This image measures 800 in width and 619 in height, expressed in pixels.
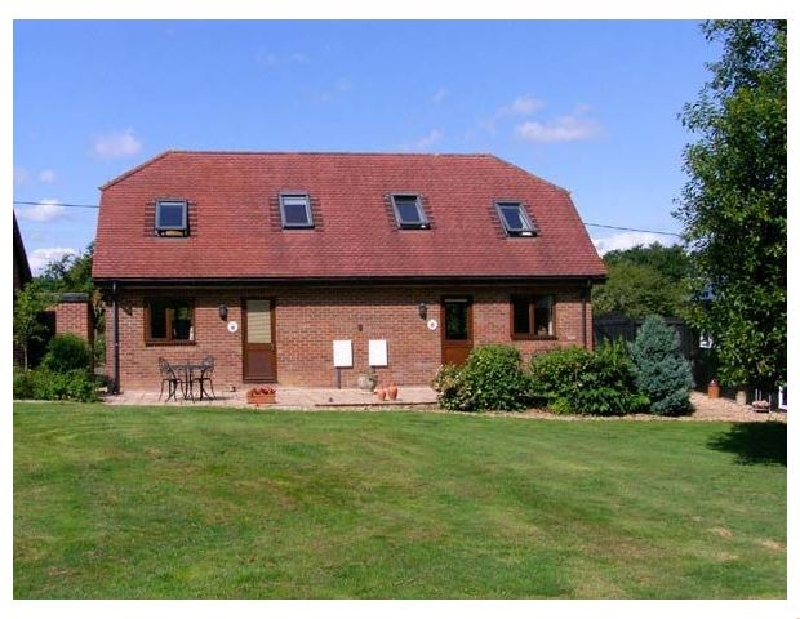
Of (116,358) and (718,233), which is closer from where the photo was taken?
(718,233)

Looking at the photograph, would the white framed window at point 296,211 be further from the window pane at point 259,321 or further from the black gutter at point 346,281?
the window pane at point 259,321

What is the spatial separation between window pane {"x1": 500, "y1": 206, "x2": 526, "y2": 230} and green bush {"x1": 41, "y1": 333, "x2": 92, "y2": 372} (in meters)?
11.2

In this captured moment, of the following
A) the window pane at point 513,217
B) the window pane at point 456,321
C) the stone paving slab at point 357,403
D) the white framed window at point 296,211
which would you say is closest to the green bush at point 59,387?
the stone paving slab at point 357,403

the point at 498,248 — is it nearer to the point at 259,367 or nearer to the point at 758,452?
the point at 259,367

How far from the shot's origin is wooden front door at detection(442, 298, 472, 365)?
23891 mm

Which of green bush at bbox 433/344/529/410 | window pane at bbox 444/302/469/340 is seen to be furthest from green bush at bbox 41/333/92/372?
window pane at bbox 444/302/469/340

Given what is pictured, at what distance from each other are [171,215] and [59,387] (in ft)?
22.1

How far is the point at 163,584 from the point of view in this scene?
6969 mm

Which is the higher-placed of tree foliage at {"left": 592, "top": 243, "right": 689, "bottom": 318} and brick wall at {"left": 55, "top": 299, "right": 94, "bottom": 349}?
tree foliage at {"left": 592, "top": 243, "right": 689, "bottom": 318}

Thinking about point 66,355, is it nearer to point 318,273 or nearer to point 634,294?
point 318,273

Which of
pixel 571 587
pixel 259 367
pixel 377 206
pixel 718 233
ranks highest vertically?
pixel 377 206

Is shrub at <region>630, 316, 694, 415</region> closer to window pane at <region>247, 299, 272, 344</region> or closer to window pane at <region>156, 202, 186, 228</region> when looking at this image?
window pane at <region>247, 299, 272, 344</region>
